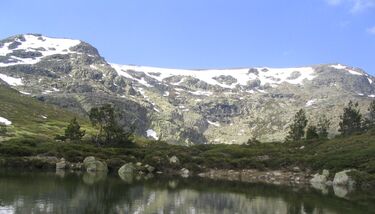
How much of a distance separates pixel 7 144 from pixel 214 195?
2670 inches

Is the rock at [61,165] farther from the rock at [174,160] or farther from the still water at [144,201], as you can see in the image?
the still water at [144,201]

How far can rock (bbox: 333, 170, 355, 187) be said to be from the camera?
4286 inches

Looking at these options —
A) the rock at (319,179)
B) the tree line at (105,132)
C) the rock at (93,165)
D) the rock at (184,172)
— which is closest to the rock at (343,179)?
the rock at (319,179)

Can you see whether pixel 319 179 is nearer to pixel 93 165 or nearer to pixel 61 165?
pixel 93 165

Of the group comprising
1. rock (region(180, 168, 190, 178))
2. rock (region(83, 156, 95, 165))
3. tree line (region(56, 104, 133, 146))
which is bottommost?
rock (region(180, 168, 190, 178))

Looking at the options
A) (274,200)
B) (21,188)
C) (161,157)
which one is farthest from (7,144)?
(274,200)

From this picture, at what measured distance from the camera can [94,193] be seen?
2474 inches

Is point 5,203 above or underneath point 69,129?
underneath

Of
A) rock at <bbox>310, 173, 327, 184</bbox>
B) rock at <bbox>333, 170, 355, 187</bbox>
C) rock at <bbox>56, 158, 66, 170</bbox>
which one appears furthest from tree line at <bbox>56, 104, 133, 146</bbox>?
rock at <bbox>333, 170, 355, 187</bbox>

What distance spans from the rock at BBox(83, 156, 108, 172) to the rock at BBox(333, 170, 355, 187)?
2115 inches

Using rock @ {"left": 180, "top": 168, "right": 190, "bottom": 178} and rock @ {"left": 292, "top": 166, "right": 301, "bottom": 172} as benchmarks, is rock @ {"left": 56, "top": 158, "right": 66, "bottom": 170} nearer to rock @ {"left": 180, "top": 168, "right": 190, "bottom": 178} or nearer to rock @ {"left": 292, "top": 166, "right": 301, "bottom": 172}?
rock @ {"left": 180, "top": 168, "right": 190, "bottom": 178}

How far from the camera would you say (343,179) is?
4336 inches

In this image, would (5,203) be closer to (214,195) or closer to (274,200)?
(214,195)

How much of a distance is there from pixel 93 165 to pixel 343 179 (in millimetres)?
57471
